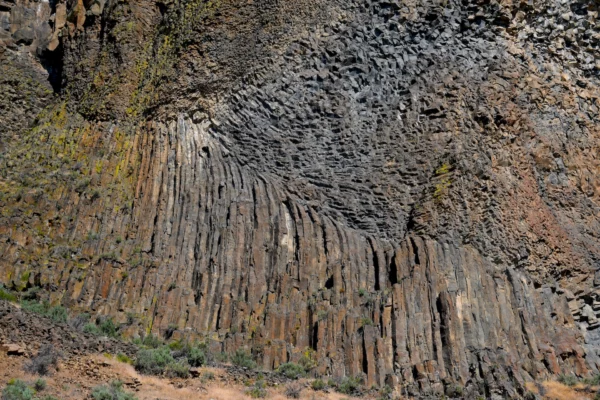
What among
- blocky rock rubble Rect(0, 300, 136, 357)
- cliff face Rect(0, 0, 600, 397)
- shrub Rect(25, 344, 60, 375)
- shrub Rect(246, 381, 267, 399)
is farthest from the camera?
cliff face Rect(0, 0, 600, 397)

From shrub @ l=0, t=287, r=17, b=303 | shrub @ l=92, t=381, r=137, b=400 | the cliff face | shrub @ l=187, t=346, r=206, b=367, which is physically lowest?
shrub @ l=92, t=381, r=137, b=400

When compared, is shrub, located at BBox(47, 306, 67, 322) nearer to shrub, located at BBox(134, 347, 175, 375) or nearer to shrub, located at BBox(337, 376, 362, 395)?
shrub, located at BBox(134, 347, 175, 375)

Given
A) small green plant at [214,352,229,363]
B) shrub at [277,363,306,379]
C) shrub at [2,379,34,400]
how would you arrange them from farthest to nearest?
1. small green plant at [214,352,229,363]
2. shrub at [277,363,306,379]
3. shrub at [2,379,34,400]

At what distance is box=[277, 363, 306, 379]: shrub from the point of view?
19.2m

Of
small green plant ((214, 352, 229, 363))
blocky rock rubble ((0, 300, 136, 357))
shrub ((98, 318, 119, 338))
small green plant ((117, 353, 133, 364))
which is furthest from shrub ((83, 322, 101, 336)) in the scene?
small green plant ((214, 352, 229, 363))

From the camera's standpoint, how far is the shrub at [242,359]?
1961 centimetres

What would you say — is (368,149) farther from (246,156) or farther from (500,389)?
(500,389)

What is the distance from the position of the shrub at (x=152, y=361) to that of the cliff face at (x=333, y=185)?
222 centimetres

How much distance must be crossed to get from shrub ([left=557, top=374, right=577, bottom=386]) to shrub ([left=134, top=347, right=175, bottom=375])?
375 inches

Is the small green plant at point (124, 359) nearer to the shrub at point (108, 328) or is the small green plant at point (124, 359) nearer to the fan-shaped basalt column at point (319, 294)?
the shrub at point (108, 328)

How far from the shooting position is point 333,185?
24.5 metres

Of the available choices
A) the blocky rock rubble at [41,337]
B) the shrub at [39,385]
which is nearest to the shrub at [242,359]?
the blocky rock rubble at [41,337]

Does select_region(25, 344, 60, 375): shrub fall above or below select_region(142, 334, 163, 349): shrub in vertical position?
below

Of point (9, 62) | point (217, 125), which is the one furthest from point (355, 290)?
point (9, 62)
